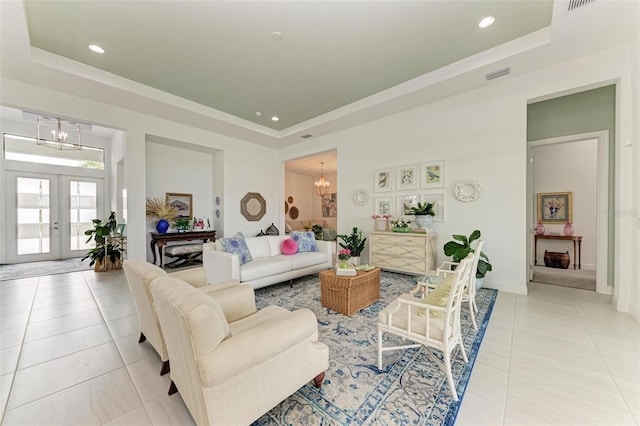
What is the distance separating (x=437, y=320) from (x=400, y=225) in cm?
287

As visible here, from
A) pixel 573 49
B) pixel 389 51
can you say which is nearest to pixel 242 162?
pixel 389 51

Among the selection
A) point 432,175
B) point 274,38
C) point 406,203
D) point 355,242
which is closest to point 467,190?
point 432,175

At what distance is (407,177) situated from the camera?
15.2ft

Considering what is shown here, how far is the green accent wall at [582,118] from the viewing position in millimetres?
3420

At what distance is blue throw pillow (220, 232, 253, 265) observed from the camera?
3664 millimetres

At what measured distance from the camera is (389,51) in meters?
3.12

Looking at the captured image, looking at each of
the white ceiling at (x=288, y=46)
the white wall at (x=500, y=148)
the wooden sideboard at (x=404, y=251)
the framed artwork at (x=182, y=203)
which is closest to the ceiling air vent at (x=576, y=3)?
the white ceiling at (x=288, y=46)

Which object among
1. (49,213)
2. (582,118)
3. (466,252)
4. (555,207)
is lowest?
(466,252)

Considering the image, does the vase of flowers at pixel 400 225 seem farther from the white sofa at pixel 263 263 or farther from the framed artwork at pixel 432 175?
the white sofa at pixel 263 263

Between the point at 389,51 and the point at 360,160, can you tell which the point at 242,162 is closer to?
the point at 360,160

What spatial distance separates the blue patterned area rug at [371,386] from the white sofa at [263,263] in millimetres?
1304

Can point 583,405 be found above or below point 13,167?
below

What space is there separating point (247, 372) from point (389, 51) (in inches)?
145

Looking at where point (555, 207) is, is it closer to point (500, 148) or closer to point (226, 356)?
point (500, 148)
